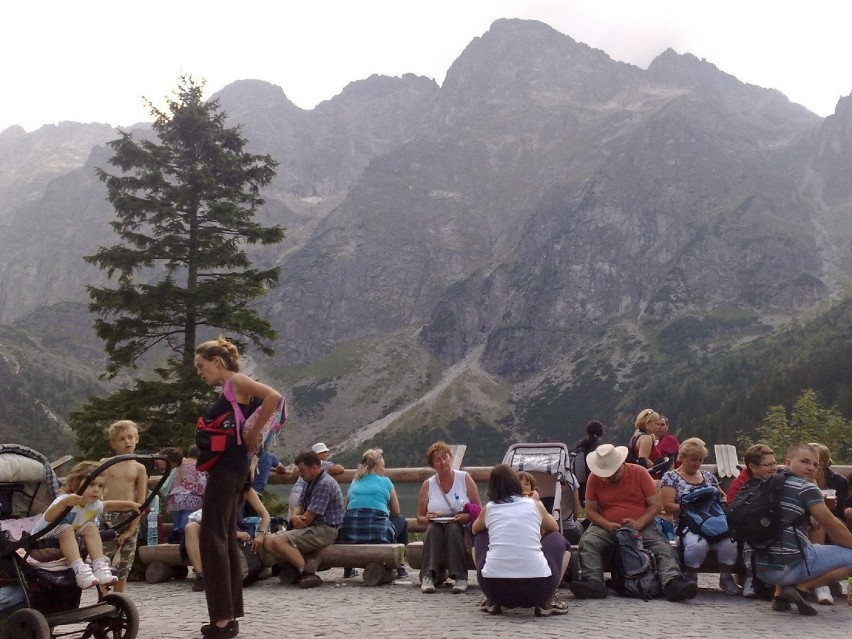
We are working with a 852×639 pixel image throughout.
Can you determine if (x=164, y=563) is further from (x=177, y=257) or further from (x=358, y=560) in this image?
Result: (x=177, y=257)

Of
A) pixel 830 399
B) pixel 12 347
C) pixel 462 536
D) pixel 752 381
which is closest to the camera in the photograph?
pixel 462 536

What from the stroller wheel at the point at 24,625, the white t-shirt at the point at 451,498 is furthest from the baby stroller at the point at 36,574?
the white t-shirt at the point at 451,498

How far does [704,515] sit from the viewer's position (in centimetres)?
880

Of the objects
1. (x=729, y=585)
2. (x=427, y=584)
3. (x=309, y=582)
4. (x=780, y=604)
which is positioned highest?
(x=780, y=604)

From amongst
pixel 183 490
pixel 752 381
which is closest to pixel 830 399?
pixel 752 381

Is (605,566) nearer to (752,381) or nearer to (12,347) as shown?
(752,381)

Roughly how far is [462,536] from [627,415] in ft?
581

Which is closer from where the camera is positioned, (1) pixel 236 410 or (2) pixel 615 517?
(1) pixel 236 410

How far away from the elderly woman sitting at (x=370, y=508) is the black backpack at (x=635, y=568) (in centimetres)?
322

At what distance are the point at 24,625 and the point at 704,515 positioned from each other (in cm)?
691

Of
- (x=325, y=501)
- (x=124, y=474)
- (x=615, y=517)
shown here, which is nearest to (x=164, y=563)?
(x=325, y=501)

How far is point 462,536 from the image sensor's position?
31.1ft

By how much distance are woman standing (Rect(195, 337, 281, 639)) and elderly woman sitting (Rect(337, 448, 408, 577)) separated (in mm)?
4229

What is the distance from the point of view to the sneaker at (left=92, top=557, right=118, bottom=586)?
6.04m
